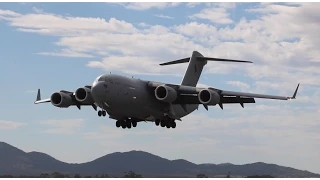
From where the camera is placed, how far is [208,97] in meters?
45.8

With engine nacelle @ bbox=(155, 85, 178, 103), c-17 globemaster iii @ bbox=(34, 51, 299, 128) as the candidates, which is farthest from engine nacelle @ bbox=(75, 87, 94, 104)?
engine nacelle @ bbox=(155, 85, 178, 103)

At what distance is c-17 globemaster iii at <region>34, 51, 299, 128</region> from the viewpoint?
44.0m

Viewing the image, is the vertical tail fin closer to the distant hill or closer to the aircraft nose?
the aircraft nose

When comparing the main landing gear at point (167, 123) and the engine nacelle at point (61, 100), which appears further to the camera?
the engine nacelle at point (61, 100)

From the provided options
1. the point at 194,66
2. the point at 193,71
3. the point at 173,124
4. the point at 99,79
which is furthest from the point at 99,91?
the point at 194,66

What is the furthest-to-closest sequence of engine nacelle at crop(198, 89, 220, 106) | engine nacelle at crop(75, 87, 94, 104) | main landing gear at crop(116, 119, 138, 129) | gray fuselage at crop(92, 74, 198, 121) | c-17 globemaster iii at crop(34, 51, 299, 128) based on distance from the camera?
1. main landing gear at crop(116, 119, 138, 129)
2. engine nacelle at crop(75, 87, 94, 104)
3. engine nacelle at crop(198, 89, 220, 106)
4. c-17 globemaster iii at crop(34, 51, 299, 128)
5. gray fuselage at crop(92, 74, 198, 121)

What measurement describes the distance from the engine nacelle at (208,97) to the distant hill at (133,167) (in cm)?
2493

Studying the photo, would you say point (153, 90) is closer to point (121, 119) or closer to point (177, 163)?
point (121, 119)

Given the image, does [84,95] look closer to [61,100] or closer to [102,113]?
[61,100]

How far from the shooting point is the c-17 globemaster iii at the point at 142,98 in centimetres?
4400

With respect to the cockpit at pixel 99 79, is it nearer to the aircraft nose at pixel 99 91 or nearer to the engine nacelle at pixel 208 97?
the aircraft nose at pixel 99 91

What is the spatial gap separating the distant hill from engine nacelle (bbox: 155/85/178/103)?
79.4ft

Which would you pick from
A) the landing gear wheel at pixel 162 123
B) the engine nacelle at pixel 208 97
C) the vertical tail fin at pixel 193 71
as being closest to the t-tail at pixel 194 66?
the vertical tail fin at pixel 193 71

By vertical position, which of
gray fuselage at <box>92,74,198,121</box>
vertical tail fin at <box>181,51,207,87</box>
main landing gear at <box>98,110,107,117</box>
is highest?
vertical tail fin at <box>181,51,207,87</box>
